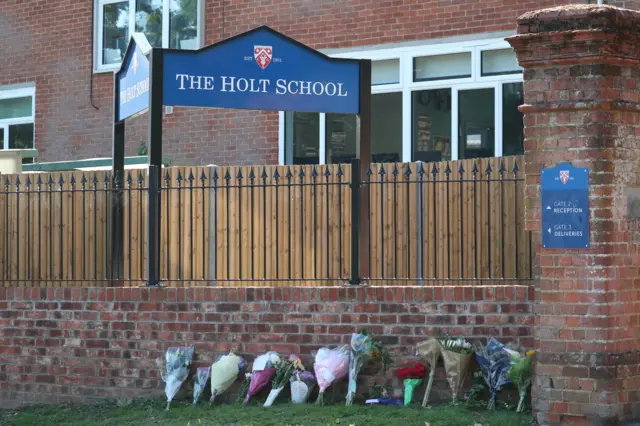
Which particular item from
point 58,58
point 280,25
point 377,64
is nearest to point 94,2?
point 58,58

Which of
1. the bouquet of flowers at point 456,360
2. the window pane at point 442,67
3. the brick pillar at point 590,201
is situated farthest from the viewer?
the window pane at point 442,67

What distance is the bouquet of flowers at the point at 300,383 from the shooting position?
8656mm

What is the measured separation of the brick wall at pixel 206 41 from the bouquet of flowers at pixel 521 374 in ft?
19.1

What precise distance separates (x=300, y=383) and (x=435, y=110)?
5.62 m

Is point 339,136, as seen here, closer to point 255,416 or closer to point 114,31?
point 114,31

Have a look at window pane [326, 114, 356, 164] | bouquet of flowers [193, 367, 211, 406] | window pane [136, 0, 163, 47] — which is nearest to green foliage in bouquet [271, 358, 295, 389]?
bouquet of flowers [193, 367, 211, 406]

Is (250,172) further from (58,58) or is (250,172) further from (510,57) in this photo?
(58,58)

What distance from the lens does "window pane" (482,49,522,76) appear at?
12.7 metres

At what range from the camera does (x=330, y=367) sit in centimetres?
857

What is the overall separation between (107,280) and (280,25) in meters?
5.46

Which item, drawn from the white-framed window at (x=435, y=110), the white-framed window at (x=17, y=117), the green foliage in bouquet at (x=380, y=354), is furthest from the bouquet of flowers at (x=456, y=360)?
the white-framed window at (x=17, y=117)

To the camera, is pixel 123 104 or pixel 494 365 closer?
pixel 494 365

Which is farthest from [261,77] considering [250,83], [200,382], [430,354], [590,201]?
[590,201]

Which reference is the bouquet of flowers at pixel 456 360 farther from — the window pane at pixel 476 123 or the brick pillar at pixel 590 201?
the window pane at pixel 476 123
